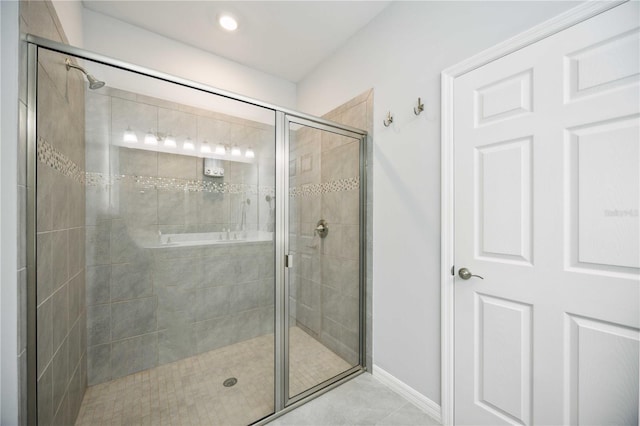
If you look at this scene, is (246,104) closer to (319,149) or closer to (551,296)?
(319,149)

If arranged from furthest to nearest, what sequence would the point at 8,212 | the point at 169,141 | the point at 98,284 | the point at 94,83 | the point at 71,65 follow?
the point at 169,141 → the point at 98,284 → the point at 94,83 → the point at 71,65 → the point at 8,212

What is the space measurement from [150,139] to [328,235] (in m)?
1.27

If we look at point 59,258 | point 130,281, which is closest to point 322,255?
point 130,281

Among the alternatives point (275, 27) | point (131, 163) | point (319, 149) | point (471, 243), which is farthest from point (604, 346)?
point (275, 27)

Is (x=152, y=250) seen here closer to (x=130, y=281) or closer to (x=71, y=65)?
(x=130, y=281)

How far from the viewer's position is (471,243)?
4.50 ft

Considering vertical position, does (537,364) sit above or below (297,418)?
above

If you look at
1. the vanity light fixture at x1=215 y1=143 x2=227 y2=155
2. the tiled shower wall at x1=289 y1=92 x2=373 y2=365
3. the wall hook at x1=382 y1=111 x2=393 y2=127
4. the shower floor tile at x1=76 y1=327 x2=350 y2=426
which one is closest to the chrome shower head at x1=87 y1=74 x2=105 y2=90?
the vanity light fixture at x1=215 y1=143 x2=227 y2=155

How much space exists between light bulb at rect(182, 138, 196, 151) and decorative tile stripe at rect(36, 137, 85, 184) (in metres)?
0.49

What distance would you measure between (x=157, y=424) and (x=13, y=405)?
0.72 metres

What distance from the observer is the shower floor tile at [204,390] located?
1367 millimetres

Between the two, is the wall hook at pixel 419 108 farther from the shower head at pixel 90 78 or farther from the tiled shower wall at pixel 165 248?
the shower head at pixel 90 78

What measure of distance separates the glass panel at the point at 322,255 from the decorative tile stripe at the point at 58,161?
3.57 feet

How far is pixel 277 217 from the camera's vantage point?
1644mm
